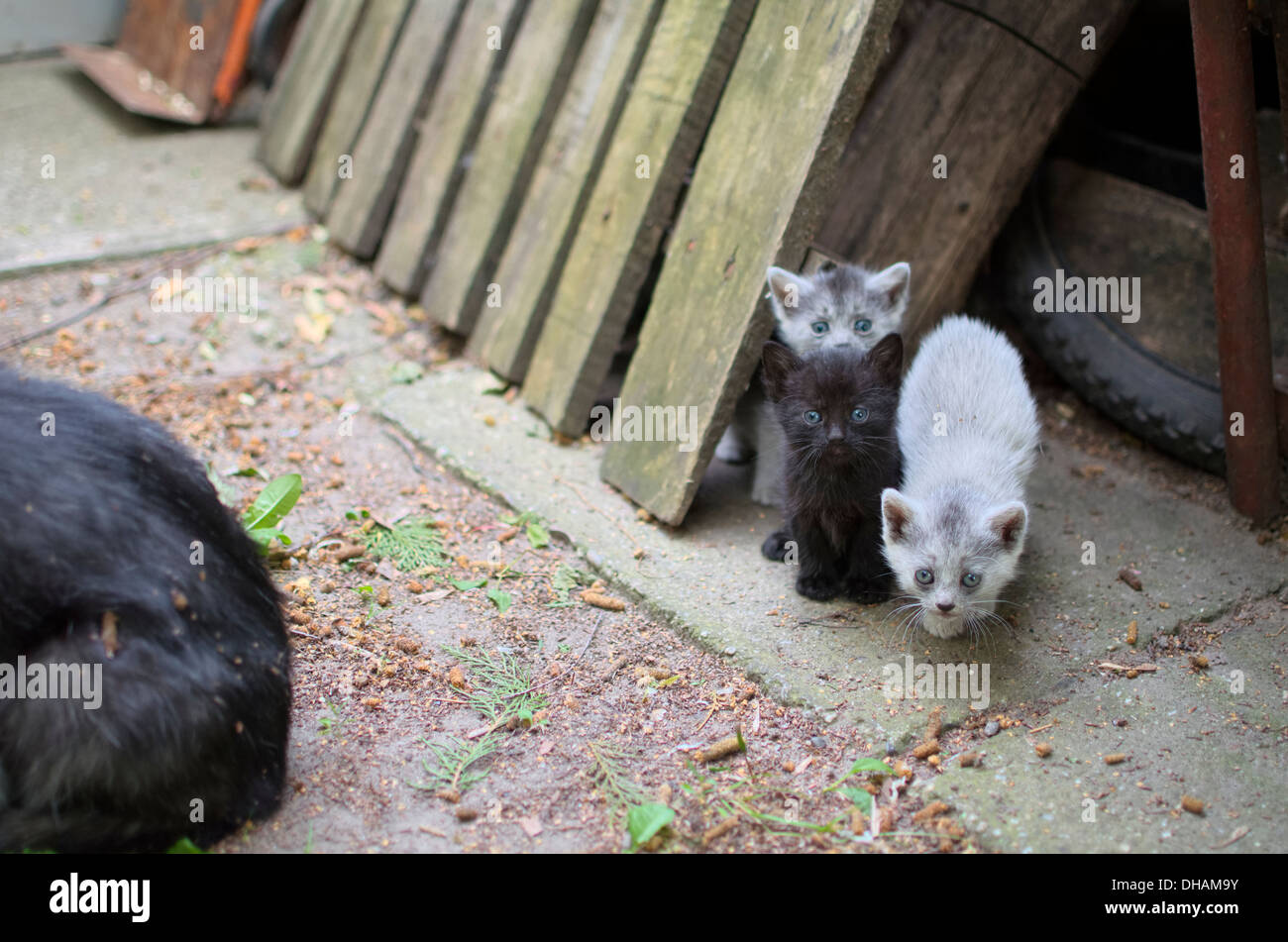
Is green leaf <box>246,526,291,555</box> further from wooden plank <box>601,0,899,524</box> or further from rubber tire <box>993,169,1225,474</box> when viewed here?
rubber tire <box>993,169,1225,474</box>

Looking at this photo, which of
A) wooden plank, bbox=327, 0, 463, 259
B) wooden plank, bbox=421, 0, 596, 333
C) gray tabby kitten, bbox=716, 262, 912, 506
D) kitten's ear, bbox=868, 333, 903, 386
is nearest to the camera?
kitten's ear, bbox=868, 333, 903, 386

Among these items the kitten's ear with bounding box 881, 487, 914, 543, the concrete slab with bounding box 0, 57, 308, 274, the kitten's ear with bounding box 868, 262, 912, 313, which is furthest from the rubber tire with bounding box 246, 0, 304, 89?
the kitten's ear with bounding box 881, 487, 914, 543

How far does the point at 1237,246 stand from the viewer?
3945 mm

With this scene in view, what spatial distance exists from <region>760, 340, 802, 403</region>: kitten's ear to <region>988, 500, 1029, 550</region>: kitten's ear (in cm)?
84

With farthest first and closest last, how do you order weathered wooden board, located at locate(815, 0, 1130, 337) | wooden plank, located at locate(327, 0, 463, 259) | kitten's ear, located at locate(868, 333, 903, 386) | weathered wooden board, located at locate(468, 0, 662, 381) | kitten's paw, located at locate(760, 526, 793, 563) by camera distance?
wooden plank, located at locate(327, 0, 463, 259), weathered wooden board, located at locate(468, 0, 662, 381), weathered wooden board, located at locate(815, 0, 1130, 337), kitten's paw, located at locate(760, 526, 793, 563), kitten's ear, located at locate(868, 333, 903, 386)

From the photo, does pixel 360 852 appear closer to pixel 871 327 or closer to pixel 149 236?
pixel 871 327

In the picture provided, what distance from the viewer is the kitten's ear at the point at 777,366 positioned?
12.8 ft

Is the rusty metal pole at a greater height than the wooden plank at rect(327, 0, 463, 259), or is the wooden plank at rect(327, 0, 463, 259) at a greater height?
the rusty metal pole

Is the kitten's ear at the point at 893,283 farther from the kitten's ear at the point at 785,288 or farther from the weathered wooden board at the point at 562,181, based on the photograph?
the weathered wooden board at the point at 562,181

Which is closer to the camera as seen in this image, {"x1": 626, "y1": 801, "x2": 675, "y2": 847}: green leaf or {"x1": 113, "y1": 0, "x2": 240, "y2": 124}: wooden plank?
{"x1": 626, "y1": 801, "x2": 675, "y2": 847}: green leaf

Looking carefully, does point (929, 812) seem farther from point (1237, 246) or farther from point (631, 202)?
point (631, 202)

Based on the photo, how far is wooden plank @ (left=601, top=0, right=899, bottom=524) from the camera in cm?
403

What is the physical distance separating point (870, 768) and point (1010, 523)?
0.98 meters

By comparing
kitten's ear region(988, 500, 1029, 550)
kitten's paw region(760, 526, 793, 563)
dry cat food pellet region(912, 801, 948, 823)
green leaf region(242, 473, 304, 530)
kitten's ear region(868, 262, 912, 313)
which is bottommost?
green leaf region(242, 473, 304, 530)
